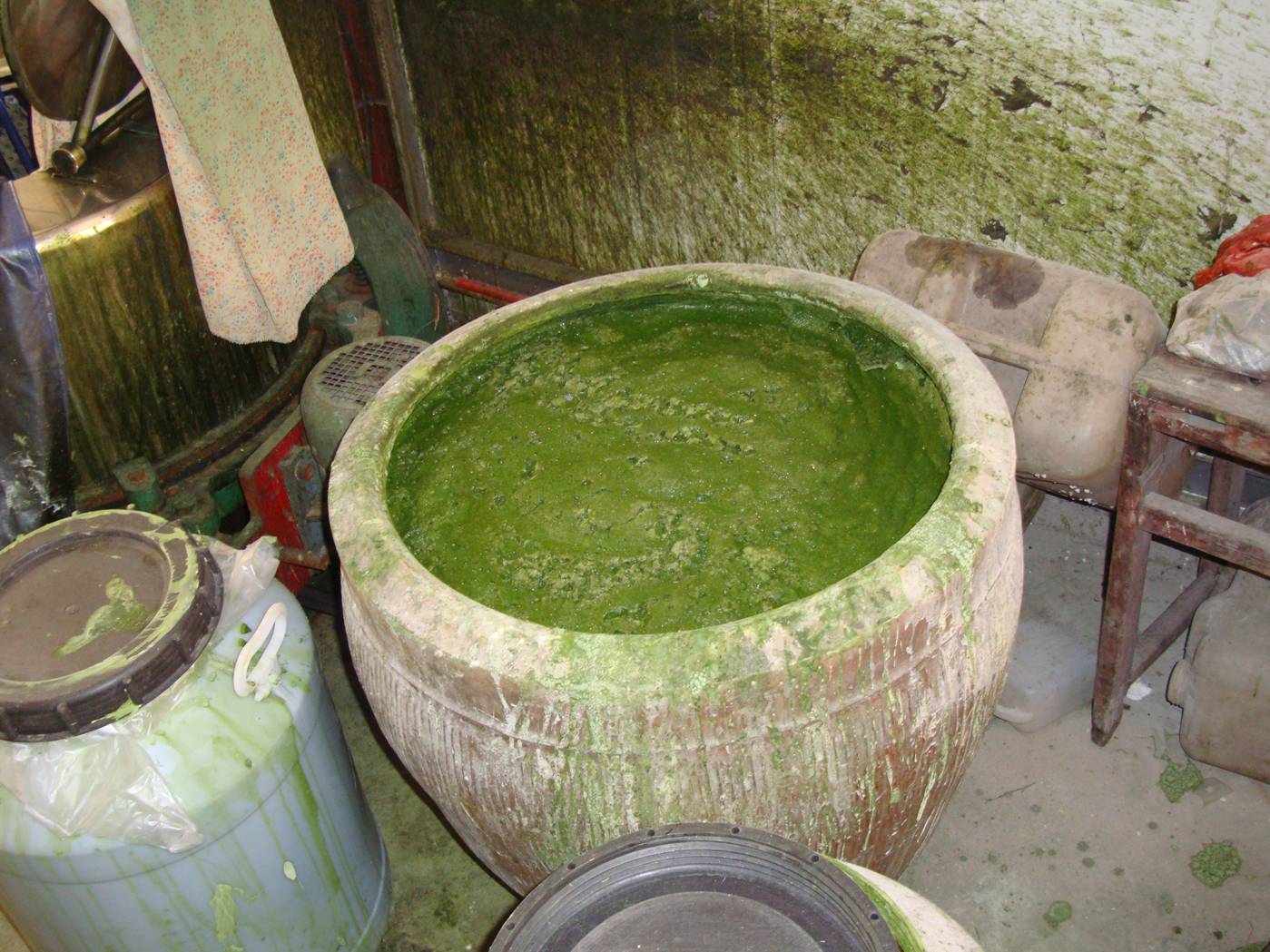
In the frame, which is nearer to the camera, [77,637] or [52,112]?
[77,637]

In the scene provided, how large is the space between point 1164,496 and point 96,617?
211cm

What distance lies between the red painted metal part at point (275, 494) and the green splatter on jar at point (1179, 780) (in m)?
2.19

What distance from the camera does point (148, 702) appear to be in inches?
72.6

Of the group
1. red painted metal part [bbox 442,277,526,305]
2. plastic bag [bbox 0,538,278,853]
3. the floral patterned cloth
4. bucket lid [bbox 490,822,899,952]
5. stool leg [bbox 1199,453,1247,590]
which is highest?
the floral patterned cloth

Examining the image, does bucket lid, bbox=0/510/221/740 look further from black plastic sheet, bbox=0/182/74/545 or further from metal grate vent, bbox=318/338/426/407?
metal grate vent, bbox=318/338/426/407

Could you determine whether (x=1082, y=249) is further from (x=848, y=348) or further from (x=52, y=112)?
(x=52, y=112)

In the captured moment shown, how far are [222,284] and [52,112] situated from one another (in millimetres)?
685

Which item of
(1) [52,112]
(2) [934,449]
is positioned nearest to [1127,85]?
(2) [934,449]

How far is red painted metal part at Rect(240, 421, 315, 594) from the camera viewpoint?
2764mm

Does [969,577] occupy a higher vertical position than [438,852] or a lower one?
higher

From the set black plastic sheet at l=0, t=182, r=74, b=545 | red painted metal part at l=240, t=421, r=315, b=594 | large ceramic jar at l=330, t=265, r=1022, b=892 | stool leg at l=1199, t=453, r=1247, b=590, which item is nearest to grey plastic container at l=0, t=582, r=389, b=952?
large ceramic jar at l=330, t=265, r=1022, b=892

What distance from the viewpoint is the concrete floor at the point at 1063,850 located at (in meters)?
2.29

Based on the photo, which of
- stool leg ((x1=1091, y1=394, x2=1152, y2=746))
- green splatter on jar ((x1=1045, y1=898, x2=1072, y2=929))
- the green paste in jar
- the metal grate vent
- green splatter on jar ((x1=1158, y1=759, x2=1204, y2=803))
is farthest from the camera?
the metal grate vent

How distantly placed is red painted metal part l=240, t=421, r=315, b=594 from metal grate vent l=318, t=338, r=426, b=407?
0.70 ft
